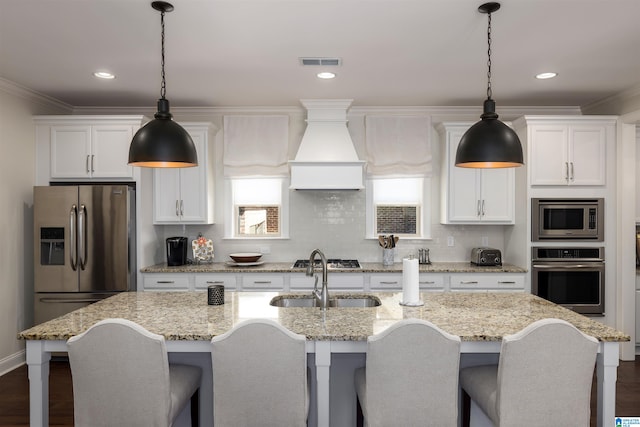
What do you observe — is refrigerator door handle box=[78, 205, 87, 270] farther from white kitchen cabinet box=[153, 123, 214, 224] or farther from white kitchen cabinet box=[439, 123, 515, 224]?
white kitchen cabinet box=[439, 123, 515, 224]

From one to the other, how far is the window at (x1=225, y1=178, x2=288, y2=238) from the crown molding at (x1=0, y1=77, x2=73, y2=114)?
1.99 meters

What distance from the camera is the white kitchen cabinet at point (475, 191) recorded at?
468 cm

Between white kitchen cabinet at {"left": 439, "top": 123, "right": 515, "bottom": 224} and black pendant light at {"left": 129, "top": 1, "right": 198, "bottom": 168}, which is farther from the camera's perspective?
white kitchen cabinet at {"left": 439, "top": 123, "right": 515, "bottom": 224}

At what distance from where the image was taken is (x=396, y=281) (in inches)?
175

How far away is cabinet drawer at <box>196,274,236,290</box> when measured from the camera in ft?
14.5

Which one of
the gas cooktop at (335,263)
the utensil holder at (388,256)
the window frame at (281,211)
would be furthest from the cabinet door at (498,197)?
the window frame at (281,211)

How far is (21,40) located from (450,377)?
3.42m

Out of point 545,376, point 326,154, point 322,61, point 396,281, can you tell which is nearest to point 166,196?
point 326,154

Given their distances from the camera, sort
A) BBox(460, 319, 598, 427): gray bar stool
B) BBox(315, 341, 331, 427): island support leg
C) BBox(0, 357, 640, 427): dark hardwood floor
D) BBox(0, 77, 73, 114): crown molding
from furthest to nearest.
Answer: BBox(0, 77, 73, 114): crown molding
BBox(0, 357, 640, 427): dark hardwood floor
BBox(315, 341, 331, 427): island support leg
BBox(460, 319, 598, 427): gray bar stool

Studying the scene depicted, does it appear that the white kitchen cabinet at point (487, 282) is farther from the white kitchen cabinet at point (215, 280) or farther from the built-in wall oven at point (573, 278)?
the white kitchen cabinet at point (215, 280)

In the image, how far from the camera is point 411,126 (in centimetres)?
496

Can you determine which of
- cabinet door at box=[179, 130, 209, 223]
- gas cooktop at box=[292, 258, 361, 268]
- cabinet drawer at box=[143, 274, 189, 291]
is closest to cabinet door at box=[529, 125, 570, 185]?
gas cooktop at box=[292, 258, 361, 268]

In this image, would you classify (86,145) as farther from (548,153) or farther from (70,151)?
(548,153)

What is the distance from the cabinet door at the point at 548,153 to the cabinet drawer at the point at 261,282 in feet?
8.97
